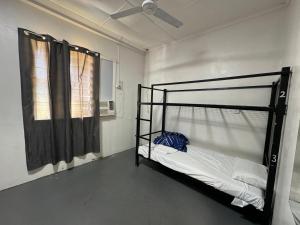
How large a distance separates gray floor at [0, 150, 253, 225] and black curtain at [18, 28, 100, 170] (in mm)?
432

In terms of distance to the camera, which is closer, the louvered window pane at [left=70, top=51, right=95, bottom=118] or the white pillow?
the white pillow

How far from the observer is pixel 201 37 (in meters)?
2.81

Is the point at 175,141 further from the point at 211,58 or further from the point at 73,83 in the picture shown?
the point at 73,83

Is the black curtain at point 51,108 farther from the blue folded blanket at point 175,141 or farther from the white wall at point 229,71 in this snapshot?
the white wall at point 229,71

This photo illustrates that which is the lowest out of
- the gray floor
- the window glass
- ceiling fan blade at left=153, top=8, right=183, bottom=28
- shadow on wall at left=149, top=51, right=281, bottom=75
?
the gray floor

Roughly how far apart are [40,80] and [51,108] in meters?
0.45

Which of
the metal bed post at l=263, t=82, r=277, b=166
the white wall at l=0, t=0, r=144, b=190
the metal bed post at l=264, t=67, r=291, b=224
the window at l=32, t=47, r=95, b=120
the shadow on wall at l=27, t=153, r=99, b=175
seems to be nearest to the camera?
the metal bed post at l=264, t=67, r=291, b=224

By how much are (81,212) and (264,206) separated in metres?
2.09

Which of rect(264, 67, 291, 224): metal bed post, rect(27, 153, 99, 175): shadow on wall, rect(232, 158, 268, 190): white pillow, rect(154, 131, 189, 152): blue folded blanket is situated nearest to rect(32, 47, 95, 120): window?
rect(27, 153, 99, 175): shadow on wall

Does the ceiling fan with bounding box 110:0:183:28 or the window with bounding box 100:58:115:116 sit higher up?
the ceiling fan with bounding box 110:0:183:28

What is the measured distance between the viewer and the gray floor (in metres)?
1.59

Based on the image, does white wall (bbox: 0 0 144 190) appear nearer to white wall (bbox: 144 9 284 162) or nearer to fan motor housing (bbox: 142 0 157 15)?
fan motor housing (bbox: 142 0 157 15)

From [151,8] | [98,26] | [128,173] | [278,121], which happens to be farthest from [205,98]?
[98,26]

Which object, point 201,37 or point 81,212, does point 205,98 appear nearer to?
point 201,37
